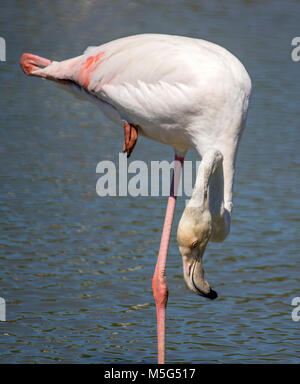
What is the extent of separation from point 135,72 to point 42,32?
7.79m

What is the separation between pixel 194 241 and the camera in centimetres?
430

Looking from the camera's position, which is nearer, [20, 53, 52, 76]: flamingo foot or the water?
the water

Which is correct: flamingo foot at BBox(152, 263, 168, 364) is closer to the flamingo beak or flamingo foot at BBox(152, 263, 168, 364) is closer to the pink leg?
the pink leg

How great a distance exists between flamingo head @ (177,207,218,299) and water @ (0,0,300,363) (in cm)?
60

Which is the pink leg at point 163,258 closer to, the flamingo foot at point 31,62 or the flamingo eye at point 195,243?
the flamingo eye at point 195,243

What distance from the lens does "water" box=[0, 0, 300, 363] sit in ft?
16.5

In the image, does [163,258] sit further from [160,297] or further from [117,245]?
[117,245]

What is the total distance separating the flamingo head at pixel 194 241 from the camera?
428 centimetres

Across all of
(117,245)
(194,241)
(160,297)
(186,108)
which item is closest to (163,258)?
(160,297)

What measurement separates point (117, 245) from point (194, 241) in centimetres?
212

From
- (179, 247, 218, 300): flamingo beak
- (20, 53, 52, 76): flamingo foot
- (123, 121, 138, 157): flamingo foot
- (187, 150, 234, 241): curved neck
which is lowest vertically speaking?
(179, 247, 218, 300): flamingo beak

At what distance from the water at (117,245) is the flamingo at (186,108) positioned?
0.44m

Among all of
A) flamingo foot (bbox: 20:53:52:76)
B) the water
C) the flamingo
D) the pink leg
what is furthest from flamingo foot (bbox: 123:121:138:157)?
the water

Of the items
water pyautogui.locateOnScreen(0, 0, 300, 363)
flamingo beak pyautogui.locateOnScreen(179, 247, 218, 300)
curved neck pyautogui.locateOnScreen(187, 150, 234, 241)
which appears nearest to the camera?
curved neck pyautogui.locateOnScreen(187, 150, 234, 241)
